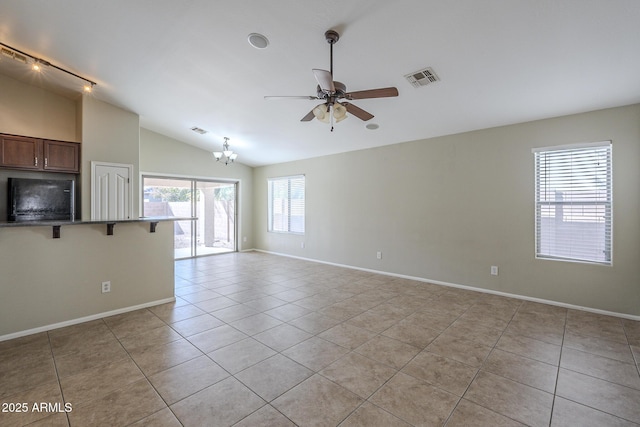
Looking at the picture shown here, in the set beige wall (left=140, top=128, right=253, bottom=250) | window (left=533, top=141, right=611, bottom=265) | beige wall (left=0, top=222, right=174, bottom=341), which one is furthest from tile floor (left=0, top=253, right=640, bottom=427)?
beige wall (left=140, top=128, right=253, bottom=250)

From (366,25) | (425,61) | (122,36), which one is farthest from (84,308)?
(425,61)

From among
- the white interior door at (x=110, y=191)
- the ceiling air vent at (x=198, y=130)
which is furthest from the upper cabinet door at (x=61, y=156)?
the ceiling air vent at (x=198, y=130)

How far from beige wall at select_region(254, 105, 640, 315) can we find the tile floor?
468 mm

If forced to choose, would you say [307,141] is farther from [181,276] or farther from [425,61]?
[181,276]

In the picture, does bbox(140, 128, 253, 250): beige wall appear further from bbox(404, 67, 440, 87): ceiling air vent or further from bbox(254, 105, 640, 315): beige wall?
bbox(404, 67, 440, 87): ceiling air vent

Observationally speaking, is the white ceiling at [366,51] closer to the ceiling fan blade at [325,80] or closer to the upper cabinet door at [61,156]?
the ceiling fan blade at [325,80]

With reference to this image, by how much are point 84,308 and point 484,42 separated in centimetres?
525

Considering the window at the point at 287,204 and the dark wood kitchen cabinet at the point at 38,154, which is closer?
the dark wood kitchen cabinet at the point at 38,154

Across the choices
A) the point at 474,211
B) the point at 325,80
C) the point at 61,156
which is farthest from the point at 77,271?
the point at 474,211

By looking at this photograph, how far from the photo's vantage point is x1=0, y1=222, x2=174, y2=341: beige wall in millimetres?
2980

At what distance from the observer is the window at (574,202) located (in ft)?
11.9

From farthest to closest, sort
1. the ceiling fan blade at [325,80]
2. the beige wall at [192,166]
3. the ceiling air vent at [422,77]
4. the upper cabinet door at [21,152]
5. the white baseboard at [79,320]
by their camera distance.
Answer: the beige wall at [192,166]
the upper cabinet door at [21,152]
the ceiling air vent at [422,77]
the white baseboard at [79,320]
the ceiling fan blade at [325,80]

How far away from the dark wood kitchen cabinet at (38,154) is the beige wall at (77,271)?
2084 mm

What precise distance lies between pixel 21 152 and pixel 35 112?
0.75 metres
